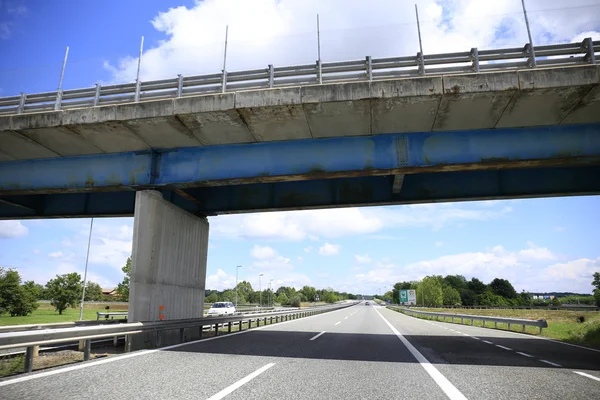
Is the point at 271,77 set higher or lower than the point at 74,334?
higher

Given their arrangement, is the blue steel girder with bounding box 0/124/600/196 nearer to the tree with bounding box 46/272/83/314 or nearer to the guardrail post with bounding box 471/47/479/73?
the guardrail post with bounding box 471/47/479/73

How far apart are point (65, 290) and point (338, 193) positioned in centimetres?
4649

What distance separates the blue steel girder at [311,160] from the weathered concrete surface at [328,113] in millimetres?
340

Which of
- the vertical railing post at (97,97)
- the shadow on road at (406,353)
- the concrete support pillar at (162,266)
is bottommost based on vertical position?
the shadow on road at (406,353)

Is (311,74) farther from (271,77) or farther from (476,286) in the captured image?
(476,286)

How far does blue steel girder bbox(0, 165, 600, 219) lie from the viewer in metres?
12.8

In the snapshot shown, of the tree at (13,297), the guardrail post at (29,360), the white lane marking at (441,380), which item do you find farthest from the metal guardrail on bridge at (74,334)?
the tree at (13,297)

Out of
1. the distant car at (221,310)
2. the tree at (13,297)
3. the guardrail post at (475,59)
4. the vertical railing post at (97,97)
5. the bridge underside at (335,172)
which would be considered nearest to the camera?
the guardrail post at (475,59)

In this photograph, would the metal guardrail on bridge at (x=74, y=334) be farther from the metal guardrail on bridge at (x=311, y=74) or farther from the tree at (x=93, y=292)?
the tree at (x=93, y=292)

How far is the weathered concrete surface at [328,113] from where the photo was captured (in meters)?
9.23

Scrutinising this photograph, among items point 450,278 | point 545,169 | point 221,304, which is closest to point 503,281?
point 450,278

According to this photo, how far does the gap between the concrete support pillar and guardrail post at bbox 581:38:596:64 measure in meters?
13.0

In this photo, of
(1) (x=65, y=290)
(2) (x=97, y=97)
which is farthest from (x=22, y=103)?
(1) (x=65, y=290)

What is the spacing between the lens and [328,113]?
33.8ft
